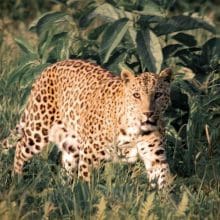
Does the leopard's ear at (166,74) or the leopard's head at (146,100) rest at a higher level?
the leopard's ear at (166,74)

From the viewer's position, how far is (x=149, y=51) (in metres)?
8.38

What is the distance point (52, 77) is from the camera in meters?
8.60

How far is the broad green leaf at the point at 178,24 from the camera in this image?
8.47 metres

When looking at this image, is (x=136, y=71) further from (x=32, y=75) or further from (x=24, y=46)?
(x=24, y=46)

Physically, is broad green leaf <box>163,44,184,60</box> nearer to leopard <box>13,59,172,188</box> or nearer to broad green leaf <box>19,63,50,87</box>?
leopard <box>13,59,172,188</box>

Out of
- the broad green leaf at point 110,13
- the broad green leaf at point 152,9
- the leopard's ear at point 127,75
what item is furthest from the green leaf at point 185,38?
the leopard's ear at point 127,75

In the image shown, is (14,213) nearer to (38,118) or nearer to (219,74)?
(38,118)

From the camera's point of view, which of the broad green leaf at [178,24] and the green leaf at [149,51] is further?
the broad green leaf at [178,24]

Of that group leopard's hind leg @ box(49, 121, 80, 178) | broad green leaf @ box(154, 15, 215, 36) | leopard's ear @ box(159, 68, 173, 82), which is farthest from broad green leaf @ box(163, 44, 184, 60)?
leopard's hind leg @ box(49, 121, 80, 178)

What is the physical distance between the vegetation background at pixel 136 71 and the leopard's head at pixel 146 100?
0.41 meters

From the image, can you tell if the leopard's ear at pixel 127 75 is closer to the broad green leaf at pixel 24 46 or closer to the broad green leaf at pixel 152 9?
the broad green leaf at pixel 152 9

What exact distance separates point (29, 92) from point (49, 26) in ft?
2.17

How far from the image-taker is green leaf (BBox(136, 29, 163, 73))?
27.3ft

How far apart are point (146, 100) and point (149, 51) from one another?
84 centimetres
